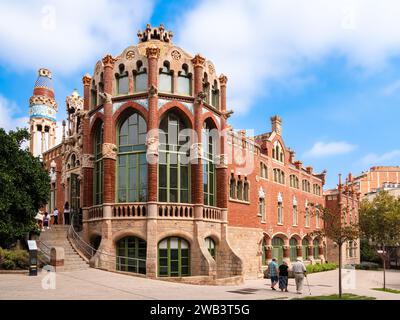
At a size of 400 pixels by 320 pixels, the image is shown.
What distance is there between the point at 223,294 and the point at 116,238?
8.23 metres

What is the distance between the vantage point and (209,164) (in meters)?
26.3

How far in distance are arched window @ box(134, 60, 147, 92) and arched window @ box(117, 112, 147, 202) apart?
1.44m

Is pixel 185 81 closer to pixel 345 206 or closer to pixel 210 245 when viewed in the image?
pixel 210 245

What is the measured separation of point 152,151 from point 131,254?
5477 mm

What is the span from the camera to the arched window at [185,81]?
24984 millimetres

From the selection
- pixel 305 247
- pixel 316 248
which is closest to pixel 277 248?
pixel 305 247

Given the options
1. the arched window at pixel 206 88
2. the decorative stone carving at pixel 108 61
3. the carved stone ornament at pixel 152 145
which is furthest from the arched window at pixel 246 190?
the decorative stone carving at pixel 108 61

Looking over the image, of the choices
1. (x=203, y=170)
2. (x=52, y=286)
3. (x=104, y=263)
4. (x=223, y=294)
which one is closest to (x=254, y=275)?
(x=203, y=170)

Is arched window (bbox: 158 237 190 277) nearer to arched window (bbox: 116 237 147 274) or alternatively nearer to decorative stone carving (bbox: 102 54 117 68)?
arched window (bbox: 116 237 147 274)

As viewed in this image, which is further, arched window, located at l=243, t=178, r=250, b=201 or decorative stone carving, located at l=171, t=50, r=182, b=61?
arched window, located at l=243, t=178, r=250, b=201

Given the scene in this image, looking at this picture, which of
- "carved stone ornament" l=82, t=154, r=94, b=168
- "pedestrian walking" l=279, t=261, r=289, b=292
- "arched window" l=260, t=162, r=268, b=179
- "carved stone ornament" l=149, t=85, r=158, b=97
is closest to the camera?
"pedestrian walking" l=279, t=261, r=289, b=292

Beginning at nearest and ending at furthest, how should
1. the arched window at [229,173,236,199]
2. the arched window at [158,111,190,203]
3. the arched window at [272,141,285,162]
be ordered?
the arched window at [158,111,190,203], the arched window at [229,173,236,199], the arched window at [272,141,285,162]

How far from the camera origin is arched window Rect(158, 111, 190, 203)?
942 inches

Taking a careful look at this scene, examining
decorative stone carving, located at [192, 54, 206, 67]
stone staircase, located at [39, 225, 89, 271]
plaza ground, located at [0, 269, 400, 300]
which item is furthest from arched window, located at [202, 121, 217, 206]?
stone staircase, located at [39, 225, 89, 271]
